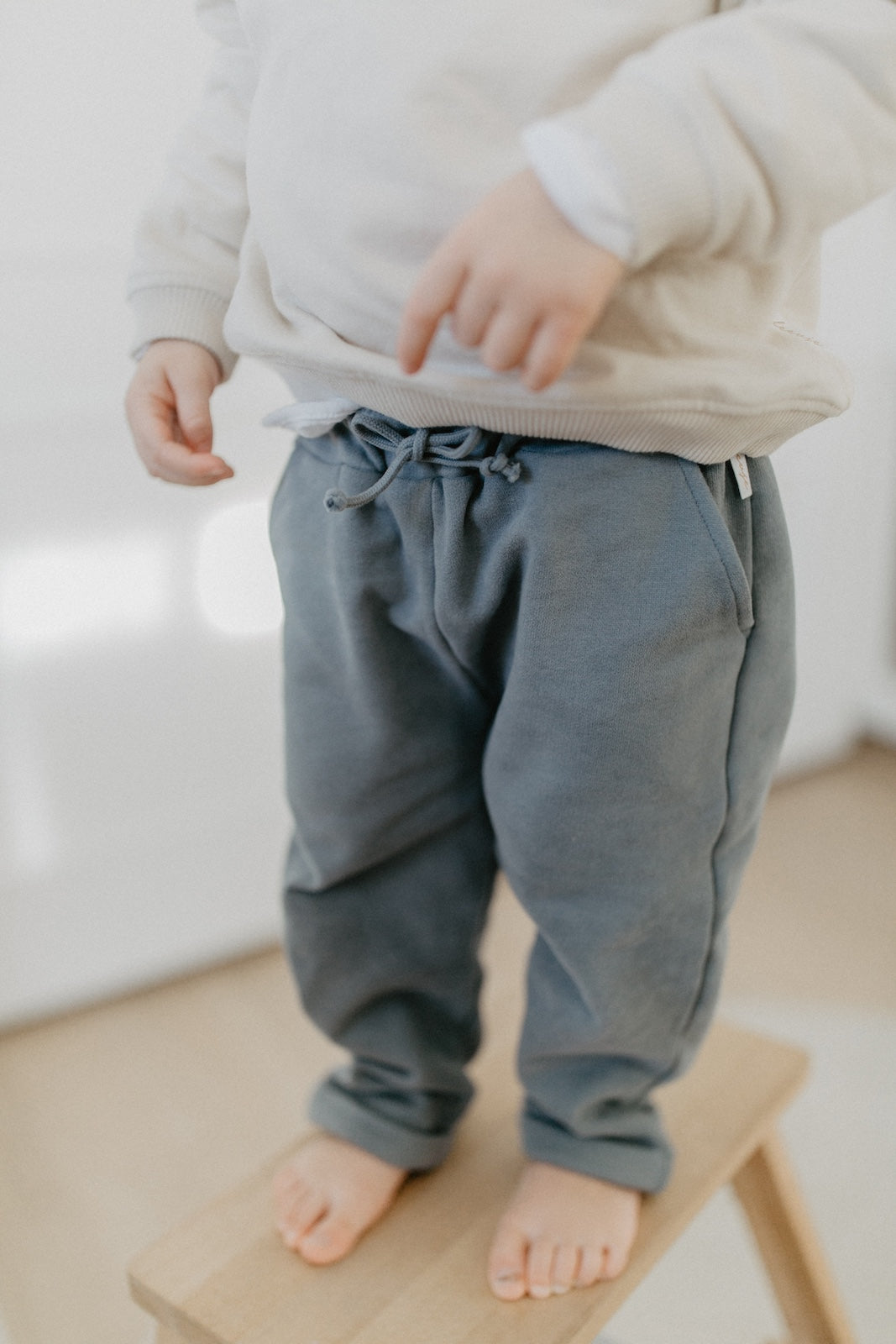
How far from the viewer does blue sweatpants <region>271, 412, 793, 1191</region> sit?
0.49 m

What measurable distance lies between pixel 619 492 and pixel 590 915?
0.69 feet

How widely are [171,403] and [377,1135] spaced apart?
42 cm

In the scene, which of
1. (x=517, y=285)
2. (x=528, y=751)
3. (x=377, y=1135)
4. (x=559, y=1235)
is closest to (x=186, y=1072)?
(x=377, y=1135)

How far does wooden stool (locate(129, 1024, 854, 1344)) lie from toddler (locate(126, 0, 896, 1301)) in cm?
2

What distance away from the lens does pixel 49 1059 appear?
0.92 m

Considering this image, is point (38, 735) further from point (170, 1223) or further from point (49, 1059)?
point (170, 1223)

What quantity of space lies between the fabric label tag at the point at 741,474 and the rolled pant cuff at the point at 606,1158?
0.36 metres

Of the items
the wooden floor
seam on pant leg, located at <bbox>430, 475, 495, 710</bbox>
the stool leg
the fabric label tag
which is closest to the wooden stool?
the stool leg

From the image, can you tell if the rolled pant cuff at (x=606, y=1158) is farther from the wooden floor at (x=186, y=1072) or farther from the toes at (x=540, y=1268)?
the wooden floor at (x=186, y=1072)

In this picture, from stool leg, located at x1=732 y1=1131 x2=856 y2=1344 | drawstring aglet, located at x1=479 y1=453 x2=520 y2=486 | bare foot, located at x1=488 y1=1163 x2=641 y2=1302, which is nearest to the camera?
drawstring aglet, located at x1=479 y1=453 x2=520 y2=486

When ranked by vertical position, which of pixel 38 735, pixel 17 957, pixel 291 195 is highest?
pixel 291 195

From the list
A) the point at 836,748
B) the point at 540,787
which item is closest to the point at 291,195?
the point at 540,787

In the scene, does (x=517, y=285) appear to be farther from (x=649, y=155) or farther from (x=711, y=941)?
(x=711, y=941)

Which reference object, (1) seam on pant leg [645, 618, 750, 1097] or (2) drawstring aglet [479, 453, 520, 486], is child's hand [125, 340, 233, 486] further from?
(1) seam on pant leg [645, 618, 750, 1097]
